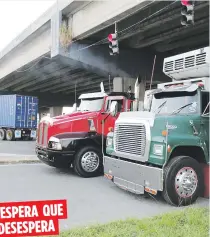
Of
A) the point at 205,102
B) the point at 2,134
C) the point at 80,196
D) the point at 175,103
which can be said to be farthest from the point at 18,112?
→ the point at 205,102

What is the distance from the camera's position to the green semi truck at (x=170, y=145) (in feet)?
20.3

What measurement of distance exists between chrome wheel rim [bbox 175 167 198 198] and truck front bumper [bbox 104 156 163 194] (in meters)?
0.48

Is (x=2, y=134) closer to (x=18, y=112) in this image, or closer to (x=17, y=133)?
(x=17, y=133)

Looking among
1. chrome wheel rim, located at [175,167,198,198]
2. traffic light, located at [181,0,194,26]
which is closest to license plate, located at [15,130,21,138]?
traffic light, located at [181,0,194,26]

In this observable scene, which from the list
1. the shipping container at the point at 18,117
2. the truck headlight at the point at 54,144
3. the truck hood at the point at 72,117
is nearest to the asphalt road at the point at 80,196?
the truck headlight at the point at 54,144

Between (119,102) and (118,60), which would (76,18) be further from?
(119,102)

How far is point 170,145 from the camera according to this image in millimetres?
6152

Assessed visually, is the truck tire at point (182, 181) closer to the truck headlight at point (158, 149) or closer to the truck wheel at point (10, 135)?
the truck headlight at point (158, 149)

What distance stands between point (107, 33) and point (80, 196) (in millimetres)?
10116

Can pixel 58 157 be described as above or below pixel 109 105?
below

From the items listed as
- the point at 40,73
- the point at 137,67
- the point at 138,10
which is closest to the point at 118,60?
the point at 137,67

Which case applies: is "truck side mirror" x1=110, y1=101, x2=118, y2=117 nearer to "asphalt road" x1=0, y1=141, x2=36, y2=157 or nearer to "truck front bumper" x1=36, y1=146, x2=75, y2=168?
"truck front bumper" x1=36, y1=146, x2=75, y2=168

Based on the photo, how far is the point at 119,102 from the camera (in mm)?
10023

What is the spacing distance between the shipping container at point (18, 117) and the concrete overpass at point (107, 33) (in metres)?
3.38
